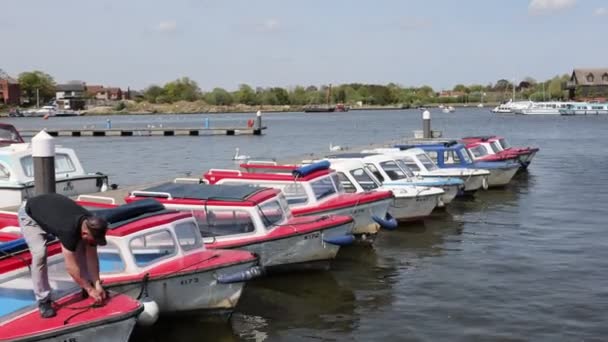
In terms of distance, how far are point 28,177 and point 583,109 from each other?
467 feet

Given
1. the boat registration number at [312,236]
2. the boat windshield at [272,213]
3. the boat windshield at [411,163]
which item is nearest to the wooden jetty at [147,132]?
A: the boat windshield at [411,163]

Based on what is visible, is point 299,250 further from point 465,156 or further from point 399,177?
point 465,156

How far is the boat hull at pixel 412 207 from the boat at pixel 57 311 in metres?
13.7

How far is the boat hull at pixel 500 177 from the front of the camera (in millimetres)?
32969

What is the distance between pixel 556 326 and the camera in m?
14.1

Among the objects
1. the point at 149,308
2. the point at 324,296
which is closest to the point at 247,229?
the point at 324,296

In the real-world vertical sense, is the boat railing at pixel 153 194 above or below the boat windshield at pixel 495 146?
above

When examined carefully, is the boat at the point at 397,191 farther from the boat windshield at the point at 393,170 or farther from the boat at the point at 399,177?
the boat windshield at the point at 393,170

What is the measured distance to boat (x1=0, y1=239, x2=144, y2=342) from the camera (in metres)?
9.77

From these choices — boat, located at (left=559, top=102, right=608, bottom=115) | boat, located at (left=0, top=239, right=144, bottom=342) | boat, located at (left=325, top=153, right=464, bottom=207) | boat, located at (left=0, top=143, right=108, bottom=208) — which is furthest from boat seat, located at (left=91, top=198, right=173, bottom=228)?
boat, located at (left=559, top=102, right=608, bottom=115)

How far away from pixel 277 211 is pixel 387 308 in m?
3.39

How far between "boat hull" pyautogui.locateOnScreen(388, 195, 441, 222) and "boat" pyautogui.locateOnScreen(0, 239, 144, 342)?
1369 centimetres

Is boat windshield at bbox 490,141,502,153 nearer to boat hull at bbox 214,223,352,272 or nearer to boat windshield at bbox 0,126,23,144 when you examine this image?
boat hull at bbox 214,223,352,272

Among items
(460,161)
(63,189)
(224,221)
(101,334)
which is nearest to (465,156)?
(460,161)
